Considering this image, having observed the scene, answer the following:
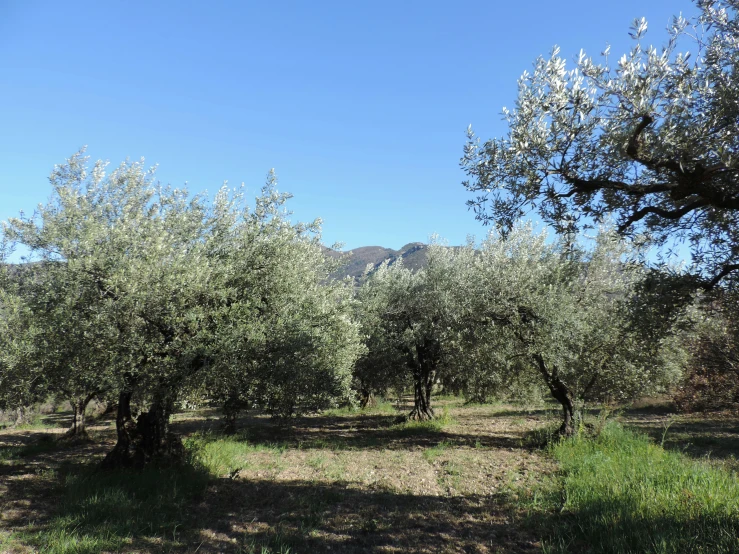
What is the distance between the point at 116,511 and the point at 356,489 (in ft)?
20.6

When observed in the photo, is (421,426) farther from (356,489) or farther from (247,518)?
(247,518)

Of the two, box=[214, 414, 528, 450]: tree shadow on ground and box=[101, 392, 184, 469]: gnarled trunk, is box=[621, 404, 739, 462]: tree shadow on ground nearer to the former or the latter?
box=[214, 414, 528, 450]: tree shadow on ground

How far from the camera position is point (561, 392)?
17.2 metres

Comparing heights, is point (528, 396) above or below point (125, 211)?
below

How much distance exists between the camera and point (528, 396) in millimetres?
21000

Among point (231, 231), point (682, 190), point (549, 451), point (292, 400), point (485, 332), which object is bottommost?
point (549, 451)

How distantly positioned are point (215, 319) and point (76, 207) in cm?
580

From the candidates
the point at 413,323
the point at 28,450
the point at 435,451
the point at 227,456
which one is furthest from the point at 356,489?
the point at 28,450

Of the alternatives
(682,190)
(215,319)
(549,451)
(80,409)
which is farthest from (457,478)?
(80,409)

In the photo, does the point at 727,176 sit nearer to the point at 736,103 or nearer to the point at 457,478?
the point at 736,103

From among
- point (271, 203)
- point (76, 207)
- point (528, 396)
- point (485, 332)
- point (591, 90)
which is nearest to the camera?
point (591, 90)

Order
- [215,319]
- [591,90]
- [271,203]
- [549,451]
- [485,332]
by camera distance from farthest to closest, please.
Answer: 1. [485,332]
2. [549,451]
3. [271,203]
4. [215,319]
5. [591,90]

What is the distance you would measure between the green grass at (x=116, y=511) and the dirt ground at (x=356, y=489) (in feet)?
0.80

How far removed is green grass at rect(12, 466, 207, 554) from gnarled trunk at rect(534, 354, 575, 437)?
13636 millimetres
